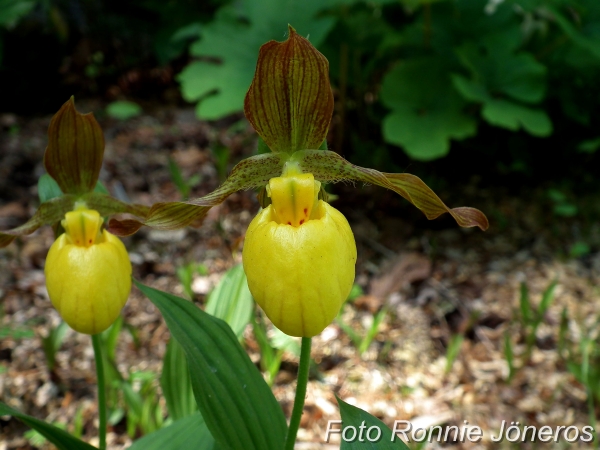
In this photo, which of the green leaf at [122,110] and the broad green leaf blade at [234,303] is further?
the green leaf at [122,110]

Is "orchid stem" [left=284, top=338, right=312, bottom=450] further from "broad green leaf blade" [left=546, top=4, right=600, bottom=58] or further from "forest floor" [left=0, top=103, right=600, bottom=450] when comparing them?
"broad green leaf blade" [left=546, top=4, right=600, bottom=58]

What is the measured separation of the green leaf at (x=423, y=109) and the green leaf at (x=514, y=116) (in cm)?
13

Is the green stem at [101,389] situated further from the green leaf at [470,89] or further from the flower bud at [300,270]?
the green leaf at [470,89]

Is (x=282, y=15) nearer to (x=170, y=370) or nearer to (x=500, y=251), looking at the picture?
(x=500, y=251)

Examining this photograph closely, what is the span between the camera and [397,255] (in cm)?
270

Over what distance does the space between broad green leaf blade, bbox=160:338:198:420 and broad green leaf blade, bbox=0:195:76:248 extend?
0.49 meters

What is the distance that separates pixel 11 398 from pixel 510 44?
2866 millimetres

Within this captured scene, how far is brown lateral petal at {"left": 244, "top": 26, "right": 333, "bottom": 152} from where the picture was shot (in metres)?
0.89

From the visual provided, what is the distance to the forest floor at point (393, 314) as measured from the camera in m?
1.87

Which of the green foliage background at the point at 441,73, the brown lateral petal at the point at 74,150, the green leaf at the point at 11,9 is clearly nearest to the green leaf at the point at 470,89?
the green foliage background at the point at 441,73

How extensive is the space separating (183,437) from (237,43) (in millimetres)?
2192

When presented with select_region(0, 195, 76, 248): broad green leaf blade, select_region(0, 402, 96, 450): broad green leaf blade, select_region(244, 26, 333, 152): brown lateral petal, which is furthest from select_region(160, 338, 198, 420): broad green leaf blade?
select_region(244, 26, 333, 152): brown lateral petal

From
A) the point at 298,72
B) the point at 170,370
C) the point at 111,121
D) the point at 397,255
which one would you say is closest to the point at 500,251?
the point at 397,255

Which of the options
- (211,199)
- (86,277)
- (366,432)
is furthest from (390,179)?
(86,277)
